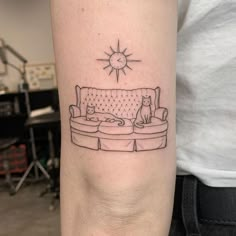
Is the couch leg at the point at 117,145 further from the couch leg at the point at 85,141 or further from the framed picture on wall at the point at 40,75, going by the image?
the framed picture on wall at the point at 40,75

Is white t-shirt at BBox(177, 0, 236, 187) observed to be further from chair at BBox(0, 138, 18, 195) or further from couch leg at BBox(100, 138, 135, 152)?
chair at BBox(0, 138, 18, 195)

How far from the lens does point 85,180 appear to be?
1.52ft

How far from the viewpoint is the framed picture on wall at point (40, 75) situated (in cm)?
458

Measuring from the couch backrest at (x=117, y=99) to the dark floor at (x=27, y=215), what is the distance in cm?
257

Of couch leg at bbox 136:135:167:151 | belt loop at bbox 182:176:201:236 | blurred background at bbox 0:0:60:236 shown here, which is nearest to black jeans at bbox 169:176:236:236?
belt loop at bbox 182:176:201:236

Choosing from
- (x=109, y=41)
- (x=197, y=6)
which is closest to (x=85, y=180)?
(x=109, y=41)

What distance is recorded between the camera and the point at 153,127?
0.45 m

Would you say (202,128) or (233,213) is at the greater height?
(202,128)

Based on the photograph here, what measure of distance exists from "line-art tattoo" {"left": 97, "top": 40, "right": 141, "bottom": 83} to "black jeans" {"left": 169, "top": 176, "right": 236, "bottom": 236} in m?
0.25

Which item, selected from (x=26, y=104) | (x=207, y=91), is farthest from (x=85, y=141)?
(x=26, y=104)

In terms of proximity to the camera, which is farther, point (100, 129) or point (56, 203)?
point (56, 203)

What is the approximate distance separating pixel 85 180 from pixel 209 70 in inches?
9.9

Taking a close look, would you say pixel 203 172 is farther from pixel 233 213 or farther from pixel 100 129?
pixel 100 129

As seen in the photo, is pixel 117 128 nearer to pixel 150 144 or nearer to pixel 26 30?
pixel 150 144
